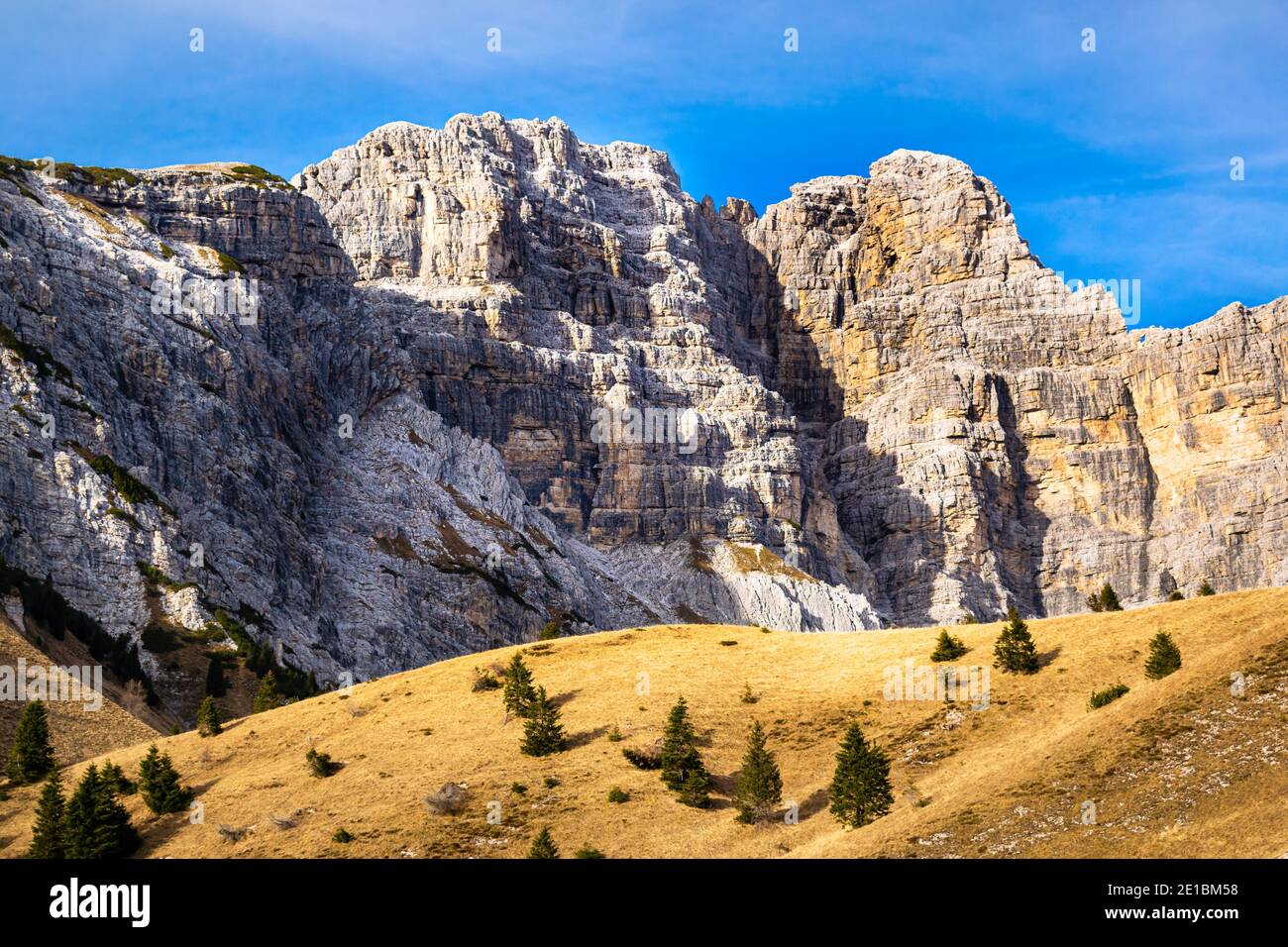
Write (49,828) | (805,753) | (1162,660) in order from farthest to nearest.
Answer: (805,753)
(1162,660)
(49,828)

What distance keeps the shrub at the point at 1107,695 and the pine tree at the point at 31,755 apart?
5400 cm

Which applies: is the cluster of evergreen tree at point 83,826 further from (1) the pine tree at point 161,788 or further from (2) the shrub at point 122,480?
(2) the shrub at point 122,480

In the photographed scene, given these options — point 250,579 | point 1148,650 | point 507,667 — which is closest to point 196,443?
point 250,579

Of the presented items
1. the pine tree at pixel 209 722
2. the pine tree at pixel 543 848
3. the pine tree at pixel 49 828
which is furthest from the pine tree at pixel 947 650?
the pine tree at pixel 49 828

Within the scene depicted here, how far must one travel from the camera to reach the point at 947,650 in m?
78.8

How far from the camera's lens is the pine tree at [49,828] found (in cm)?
6481

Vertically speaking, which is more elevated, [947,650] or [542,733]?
Result: [947,650]

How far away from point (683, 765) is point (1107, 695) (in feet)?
63.5

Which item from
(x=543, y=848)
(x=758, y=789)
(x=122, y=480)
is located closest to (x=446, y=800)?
(x=543, y=848)

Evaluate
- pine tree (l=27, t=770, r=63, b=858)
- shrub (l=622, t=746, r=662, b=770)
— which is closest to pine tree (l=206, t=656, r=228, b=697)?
pine tree (l=27, t=770, r=63, b=858)

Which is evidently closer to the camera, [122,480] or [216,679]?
[216,679]

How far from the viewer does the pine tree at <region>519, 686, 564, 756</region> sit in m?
71.8

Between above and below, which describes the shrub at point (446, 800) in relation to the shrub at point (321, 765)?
below

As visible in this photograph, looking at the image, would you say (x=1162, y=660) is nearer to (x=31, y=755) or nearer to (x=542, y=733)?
(x=542, y=733)
